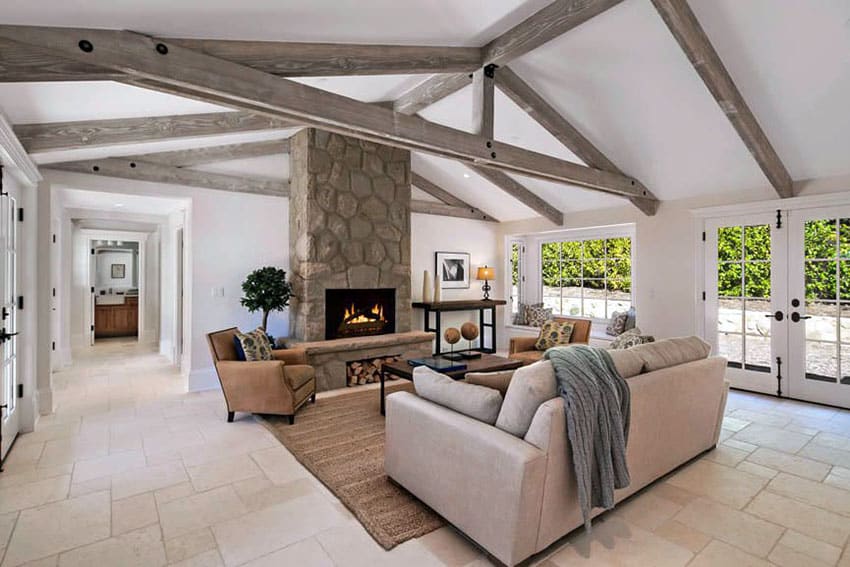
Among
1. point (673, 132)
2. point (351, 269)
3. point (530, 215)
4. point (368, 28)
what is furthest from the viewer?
point (530, 215)

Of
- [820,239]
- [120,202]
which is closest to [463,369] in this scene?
[820,239]

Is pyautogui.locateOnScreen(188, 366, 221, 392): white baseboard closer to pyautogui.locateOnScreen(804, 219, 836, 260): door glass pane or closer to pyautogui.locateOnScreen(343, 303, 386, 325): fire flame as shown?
pyautogui.locateOnScreen(343, 303, 386, 325): fire flame

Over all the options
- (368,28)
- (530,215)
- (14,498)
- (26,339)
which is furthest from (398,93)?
(14,498)

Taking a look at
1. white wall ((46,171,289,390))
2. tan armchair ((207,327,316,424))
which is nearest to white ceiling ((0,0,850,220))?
white wall ((46,171,289,390))

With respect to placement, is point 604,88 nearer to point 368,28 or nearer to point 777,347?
point 368,28

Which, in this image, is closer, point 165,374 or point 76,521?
point 76,521

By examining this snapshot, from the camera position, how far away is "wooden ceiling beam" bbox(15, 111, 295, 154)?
3141mm

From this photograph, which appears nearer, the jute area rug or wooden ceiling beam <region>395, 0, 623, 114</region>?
the jute area rug

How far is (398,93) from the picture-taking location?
4598 millimetres

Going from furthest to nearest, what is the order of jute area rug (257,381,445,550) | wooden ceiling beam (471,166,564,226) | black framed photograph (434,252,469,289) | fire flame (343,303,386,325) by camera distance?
black framed photograph (434,252,469,289), wooden ceiling beam (471,166,564,226), fire flame (343,303,386,325), jute area rug (257,381,445,550)

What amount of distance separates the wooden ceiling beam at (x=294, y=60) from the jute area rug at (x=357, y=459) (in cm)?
255

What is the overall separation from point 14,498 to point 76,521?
57cm

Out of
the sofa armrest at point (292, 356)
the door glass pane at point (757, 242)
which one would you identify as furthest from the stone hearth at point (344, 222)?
the door glass pane at point (757, 242)

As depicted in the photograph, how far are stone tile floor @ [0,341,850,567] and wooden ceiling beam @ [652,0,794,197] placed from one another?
2.43m
